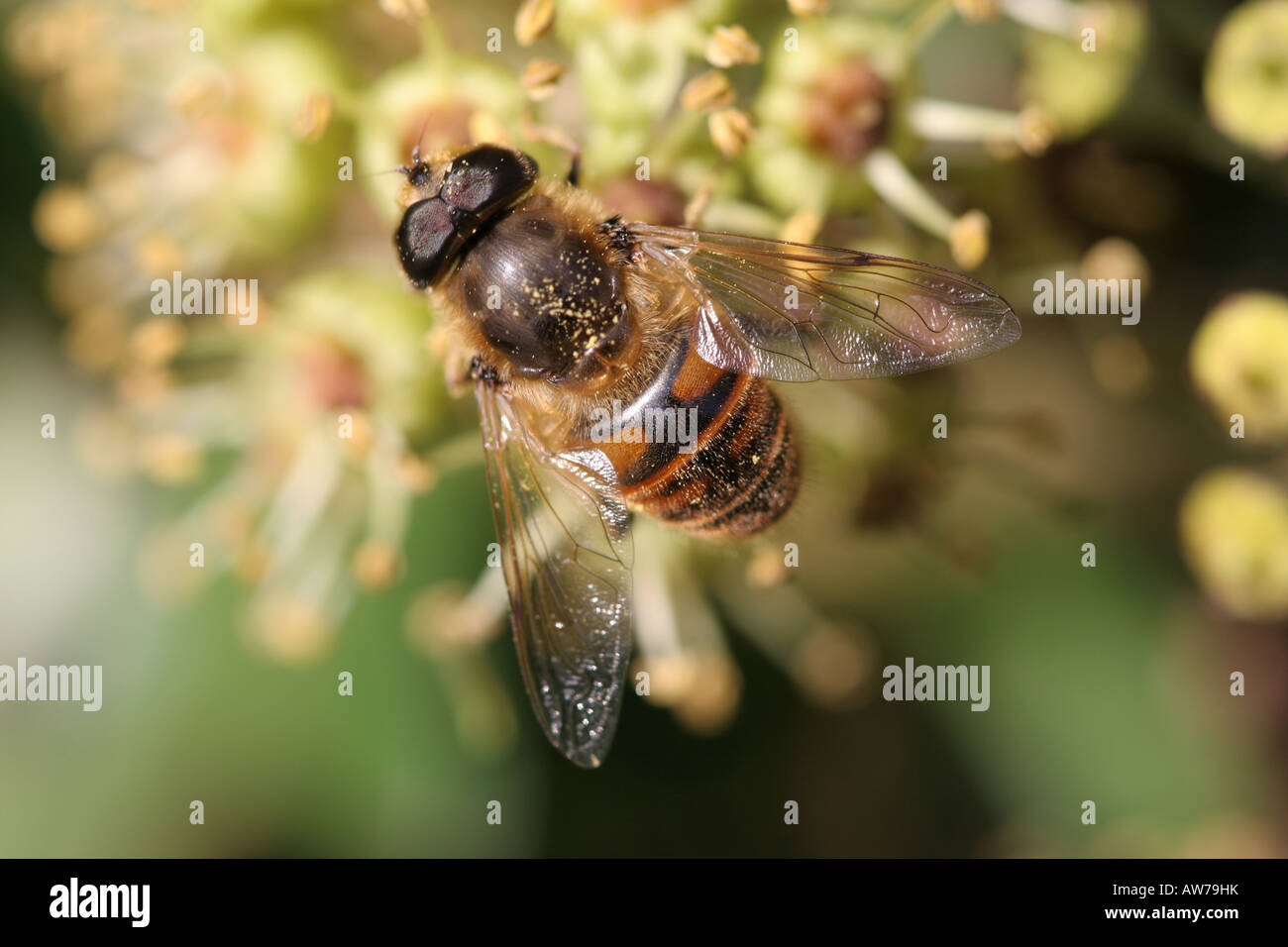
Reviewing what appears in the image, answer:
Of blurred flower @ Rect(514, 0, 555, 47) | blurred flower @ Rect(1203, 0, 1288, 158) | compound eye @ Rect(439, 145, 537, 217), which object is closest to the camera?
compound eye @ Rect(439, 145, 537, 217)

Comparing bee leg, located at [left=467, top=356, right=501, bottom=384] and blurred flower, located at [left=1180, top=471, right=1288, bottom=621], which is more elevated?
bee leg, located at [left=467, top=356, right=501, bottom=384]

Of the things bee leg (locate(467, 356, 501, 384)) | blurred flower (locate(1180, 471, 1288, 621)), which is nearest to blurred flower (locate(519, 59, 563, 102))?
bee leg (locate(467, 356, 501, 384))

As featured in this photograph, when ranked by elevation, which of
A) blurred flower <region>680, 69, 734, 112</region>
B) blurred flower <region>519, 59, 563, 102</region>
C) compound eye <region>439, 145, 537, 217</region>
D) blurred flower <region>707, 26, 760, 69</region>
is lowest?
compound eye <region>439, 145, 537, 217</region>

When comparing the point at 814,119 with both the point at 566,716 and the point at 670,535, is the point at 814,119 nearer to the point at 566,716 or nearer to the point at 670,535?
the point at 670,535

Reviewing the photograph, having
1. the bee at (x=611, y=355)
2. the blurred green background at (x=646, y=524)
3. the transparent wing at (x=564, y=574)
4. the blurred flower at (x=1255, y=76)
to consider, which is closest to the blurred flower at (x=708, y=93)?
the blurred green background at (x=646, y=524)

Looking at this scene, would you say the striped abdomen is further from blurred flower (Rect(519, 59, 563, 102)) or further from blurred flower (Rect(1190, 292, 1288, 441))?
blurred flower (Rect(1190, 292, 1288, 441))

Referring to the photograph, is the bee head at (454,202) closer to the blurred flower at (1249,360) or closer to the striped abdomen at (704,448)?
the striped abdomen at (704,448)
